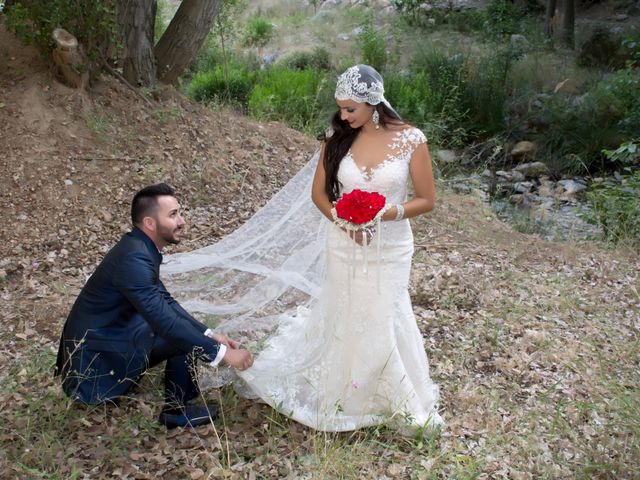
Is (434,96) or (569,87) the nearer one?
(434,96)

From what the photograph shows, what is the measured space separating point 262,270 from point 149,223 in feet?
4.76

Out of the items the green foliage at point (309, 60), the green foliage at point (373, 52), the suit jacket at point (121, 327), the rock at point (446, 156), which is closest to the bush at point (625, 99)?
the rock at point (446, 156)

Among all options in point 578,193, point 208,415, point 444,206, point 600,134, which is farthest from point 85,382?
point 600,134

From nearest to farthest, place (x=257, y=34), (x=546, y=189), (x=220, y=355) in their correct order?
(x=220, y=355), (x=546, y=189), (x=257, y=34)

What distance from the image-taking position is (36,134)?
6.92 metres

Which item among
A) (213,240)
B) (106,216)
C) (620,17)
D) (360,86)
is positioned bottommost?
(620,17)

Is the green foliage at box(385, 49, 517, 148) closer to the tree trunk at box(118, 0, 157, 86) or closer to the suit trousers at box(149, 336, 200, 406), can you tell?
the tree trunk at box(118, 0, 157, 86)

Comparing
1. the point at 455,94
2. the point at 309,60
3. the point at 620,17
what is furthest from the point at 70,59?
the point at 620,17

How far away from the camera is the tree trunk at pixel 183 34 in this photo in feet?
27.0

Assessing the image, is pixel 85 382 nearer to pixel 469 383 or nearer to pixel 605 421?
pixel 469 383

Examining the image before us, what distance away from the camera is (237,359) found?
3678mm

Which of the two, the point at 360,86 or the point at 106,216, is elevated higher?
the point at 360,86

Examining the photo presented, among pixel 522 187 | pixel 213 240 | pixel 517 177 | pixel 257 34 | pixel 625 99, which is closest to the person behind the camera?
pixel 213 240

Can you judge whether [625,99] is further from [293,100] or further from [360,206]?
[360,206]
